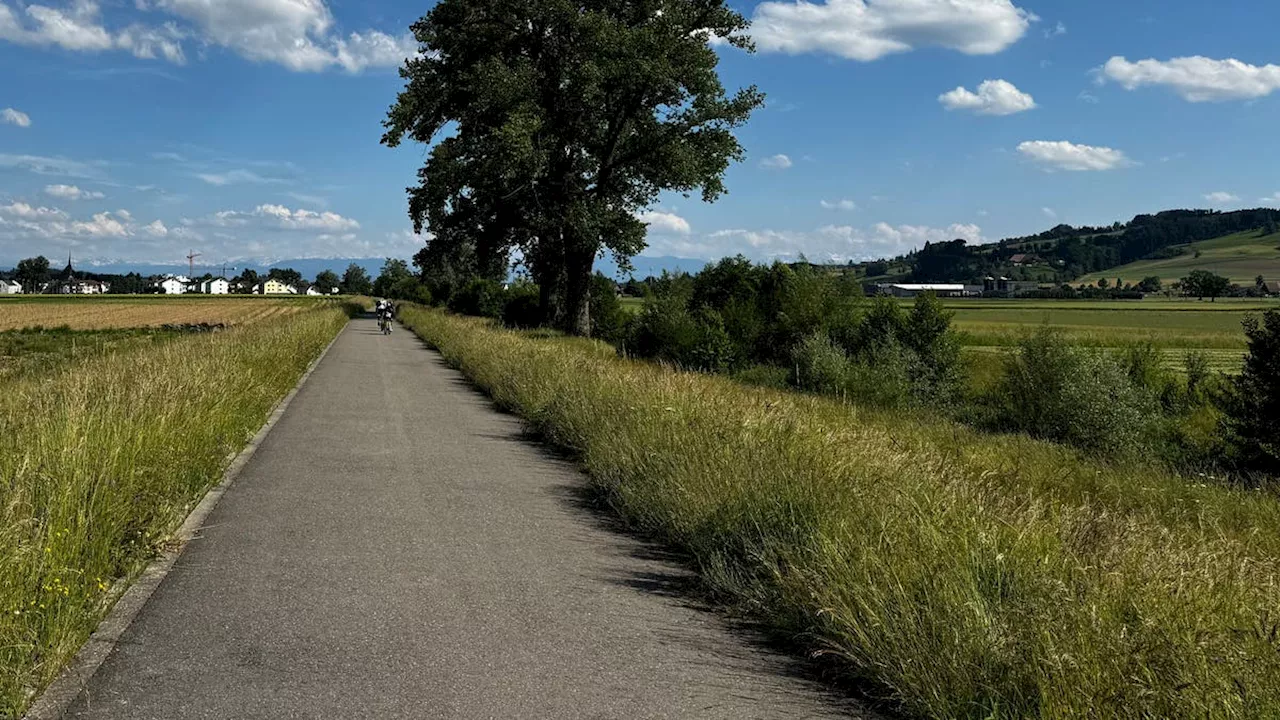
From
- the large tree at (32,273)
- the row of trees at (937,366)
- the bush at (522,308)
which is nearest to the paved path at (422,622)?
the row of trees at (937,366)

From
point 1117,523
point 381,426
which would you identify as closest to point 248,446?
point 381,426

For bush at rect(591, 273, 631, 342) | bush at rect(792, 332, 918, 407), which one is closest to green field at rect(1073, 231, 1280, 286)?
bush at rect(591, 273, 631, 342)

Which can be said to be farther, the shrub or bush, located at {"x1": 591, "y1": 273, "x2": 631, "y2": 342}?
bush, located at {"x1": 591, "y1": 273, "x2": 631, "y2": 342}

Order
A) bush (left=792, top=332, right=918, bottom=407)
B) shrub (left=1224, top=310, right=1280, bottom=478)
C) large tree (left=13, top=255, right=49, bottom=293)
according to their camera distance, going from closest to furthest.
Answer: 1. shrub (left=1224, top=310, right=1280, bottom=478)
2. bush (left=792, top=332, right=918, bottom=407)
3. large tree (left=13, top=255, right=49, bottom=293)

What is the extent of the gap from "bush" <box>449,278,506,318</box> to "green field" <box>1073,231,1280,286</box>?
121 meters

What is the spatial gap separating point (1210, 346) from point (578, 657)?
62.8 m

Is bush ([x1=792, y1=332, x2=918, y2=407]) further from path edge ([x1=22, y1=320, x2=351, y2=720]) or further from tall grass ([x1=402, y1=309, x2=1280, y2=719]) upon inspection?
path edge ([x1=22, y1=320, x2=351, y2=720])

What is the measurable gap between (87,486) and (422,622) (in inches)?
102

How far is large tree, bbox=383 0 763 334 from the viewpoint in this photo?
30.1 m

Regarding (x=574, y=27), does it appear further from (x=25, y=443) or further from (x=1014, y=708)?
(x=1014, y=708)

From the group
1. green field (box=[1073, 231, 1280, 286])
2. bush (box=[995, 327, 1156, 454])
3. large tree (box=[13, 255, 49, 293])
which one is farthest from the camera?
large tree (box=[13, 255, 49, 293])

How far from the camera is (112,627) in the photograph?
4.96 m

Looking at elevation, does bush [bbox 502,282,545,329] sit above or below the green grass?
above

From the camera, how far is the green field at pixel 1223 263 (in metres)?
146
